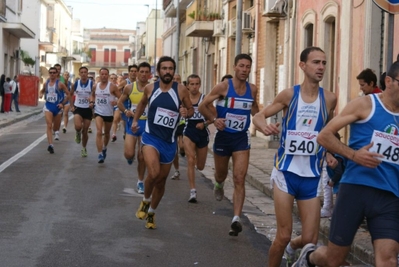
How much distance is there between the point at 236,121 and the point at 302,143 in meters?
2.95

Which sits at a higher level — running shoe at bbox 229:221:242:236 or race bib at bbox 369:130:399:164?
race bib at bbox 369:130:399:164

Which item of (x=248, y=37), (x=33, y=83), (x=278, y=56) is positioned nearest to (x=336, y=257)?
(x=278, y=56)

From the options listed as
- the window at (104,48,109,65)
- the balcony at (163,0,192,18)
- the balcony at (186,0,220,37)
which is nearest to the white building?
the balcony at (163,0,192,18)

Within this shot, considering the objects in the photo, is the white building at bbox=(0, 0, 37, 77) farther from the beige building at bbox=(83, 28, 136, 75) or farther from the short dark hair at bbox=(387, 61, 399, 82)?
the beige building at bbox=(83, 28, 136, 75)

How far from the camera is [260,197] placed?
43.6 feet

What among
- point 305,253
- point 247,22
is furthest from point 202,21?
point 305,253

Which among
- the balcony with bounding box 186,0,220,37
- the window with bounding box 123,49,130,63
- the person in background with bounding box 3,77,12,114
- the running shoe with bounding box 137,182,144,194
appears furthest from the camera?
the window with bounding box 123,49,130,63

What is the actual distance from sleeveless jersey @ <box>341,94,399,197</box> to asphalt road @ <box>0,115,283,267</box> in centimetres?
248

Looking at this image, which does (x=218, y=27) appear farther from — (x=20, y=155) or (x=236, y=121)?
(x=236, y=121)

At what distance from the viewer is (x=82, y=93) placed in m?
19.5

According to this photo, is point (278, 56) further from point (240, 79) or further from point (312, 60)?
point (312, 60)

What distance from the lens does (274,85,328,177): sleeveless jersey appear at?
7.18 meters

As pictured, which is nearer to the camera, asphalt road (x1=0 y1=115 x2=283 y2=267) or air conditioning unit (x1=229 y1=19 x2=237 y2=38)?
asphalt road (x1=0 y1=115 x2=283 y2=267)

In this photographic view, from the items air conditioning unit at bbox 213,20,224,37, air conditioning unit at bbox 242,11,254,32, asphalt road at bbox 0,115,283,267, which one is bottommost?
asphalt road at bbox 0,115,283,267
